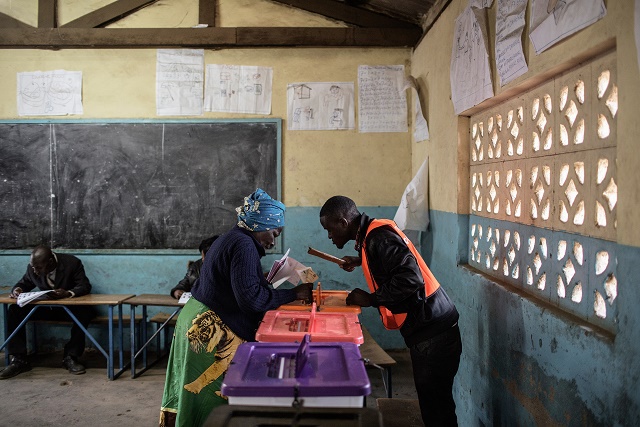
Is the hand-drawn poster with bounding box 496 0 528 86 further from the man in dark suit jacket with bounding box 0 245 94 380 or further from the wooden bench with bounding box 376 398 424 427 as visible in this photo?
the man in dark suit jacket with bounding box 0 245 94 380

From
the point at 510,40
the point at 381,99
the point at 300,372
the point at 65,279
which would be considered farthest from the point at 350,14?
the point at 300,372

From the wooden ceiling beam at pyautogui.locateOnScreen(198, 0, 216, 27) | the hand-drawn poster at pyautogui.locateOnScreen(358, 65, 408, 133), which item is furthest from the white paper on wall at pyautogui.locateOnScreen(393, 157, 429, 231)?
the wooden ceiling beam at pyautogui.locateOnScreen(198, 0, 216, 27)

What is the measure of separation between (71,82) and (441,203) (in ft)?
13.1

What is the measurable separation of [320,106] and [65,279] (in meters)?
3.05

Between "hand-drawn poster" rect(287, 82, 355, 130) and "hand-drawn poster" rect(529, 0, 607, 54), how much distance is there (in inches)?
124

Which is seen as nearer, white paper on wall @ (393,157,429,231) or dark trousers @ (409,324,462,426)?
dark trousers @ (409,324,462,426)

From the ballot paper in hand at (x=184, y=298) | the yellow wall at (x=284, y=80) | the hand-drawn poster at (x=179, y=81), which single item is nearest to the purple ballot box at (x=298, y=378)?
the ballot paper in hand at (x=184, y=298)

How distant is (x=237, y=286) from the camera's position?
8.80 feet

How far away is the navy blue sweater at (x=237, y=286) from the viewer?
8.84 ft

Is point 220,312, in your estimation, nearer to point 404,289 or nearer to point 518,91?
point 404,289

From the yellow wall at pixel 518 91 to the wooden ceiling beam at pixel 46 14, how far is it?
375 centimetres

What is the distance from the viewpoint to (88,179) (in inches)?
221

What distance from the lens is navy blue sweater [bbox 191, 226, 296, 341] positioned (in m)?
2.69

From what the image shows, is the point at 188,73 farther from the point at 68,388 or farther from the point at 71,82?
the point at 68,388
